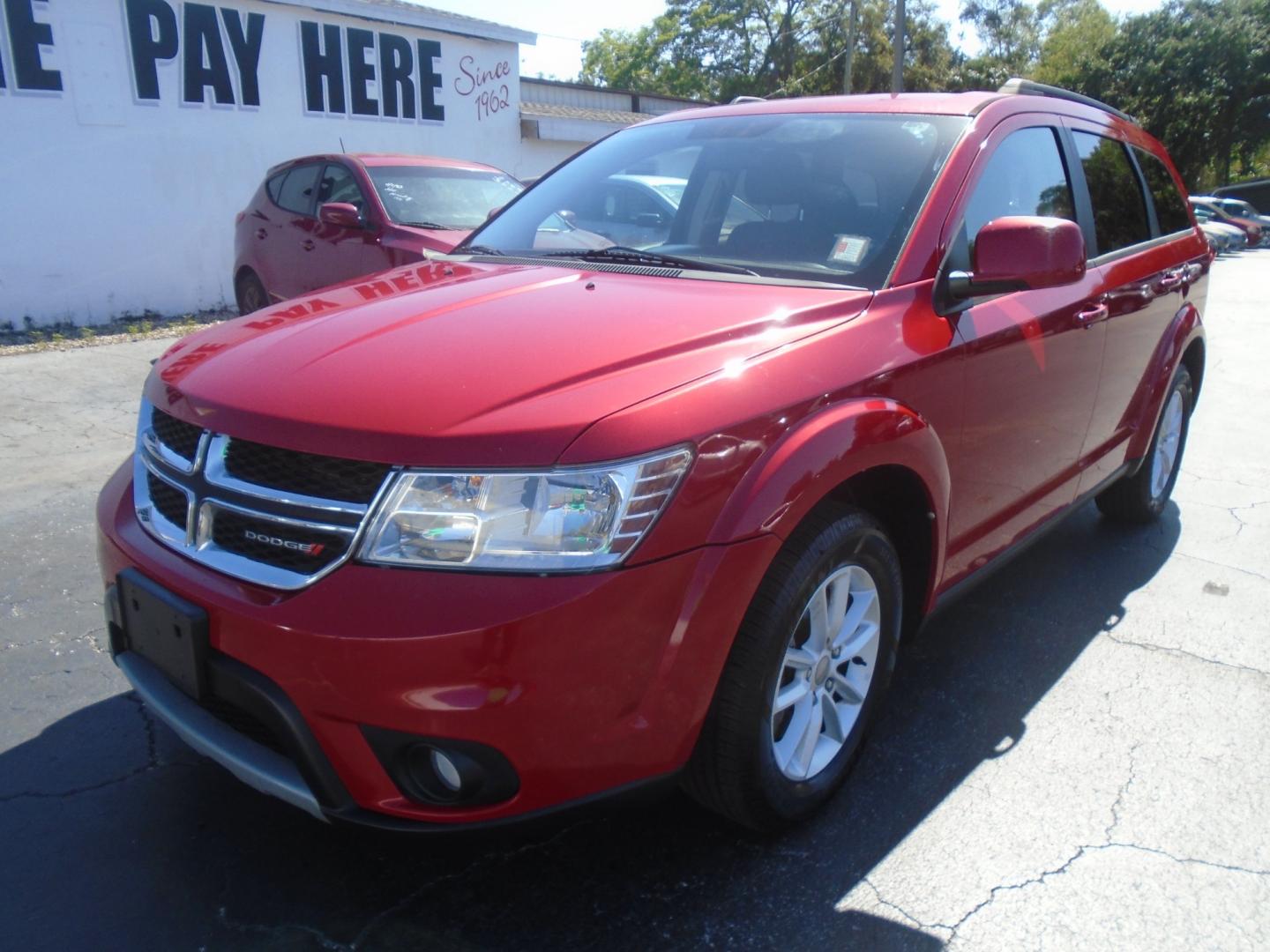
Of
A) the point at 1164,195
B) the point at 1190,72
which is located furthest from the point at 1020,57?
the point at 1164,195

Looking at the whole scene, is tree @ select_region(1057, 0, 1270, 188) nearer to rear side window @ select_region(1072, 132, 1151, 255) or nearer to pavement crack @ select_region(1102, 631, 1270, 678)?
rear side window @ select_region(1072, 132, 1151, 255)

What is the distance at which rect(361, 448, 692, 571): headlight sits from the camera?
1.87 m

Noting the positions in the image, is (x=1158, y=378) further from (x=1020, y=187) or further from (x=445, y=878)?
(x=445, y=878)

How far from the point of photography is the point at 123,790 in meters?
2.66

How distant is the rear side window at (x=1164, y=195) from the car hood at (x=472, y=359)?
102 inches

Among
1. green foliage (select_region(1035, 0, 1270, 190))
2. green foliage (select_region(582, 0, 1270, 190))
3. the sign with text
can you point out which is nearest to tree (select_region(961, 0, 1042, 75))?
green foliage (select_region(582, 0, 1270, 190))

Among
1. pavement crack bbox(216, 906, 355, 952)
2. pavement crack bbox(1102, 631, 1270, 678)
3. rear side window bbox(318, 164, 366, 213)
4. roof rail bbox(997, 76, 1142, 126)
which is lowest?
pavement crack bbox(1102, 631, 1270, 678)

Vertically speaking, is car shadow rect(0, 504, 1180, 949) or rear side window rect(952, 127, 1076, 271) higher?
rear side window rect(952, 127, 1076, 271)

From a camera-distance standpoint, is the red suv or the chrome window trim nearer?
the red suv

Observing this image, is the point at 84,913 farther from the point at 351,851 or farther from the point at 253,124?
the point at 253,124

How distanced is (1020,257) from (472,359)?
57.5 inches

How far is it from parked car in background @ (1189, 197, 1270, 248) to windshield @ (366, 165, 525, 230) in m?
27.2

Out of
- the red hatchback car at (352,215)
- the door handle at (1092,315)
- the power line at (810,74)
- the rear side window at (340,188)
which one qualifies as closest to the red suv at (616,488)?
the door handle at (1092,315)

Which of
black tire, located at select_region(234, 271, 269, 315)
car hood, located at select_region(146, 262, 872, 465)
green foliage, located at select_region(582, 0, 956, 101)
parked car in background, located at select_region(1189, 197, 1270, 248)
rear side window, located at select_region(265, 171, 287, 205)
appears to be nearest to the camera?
car hood, located at select_region(146, 262, 872, 465)
